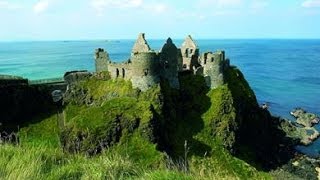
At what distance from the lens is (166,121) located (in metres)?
44.4

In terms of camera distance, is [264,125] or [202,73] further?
[264,125]

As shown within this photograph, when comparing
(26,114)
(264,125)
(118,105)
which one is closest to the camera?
(118,105)

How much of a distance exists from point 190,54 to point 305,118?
35.9 meters

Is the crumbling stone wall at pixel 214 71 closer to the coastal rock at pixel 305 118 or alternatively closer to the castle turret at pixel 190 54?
the castle turret at pixel 190 54

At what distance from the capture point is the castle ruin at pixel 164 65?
44.1 meters

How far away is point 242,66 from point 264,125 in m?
114

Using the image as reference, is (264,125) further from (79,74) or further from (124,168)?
(124,168)

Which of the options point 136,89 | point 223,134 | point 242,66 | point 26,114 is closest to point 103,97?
point 136,89

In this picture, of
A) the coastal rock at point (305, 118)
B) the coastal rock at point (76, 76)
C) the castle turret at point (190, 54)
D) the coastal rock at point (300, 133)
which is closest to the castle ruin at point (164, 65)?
the castle turret at point (190, 54)

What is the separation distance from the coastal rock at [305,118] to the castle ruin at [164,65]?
1235 inches

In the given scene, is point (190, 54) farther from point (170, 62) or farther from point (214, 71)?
point (170, 62)

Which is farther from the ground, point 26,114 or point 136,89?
point 136,89

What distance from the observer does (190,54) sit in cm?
5303

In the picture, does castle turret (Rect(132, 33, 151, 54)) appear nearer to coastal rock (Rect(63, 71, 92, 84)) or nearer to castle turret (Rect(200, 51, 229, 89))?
coastal rock (Rect(63, 71, 92, 84))
